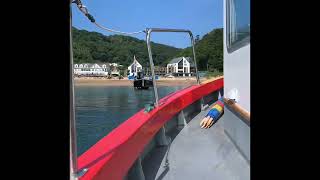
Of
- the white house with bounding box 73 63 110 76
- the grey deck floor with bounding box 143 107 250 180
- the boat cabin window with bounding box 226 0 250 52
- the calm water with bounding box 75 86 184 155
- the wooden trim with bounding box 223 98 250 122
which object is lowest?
the calm water with bounding box 75 86 184 155

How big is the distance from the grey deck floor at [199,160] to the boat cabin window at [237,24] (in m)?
0.88

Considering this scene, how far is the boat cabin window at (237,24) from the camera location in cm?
272

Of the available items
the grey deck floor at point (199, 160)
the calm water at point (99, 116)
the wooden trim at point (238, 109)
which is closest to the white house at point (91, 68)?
the calm water at point (99, 116)

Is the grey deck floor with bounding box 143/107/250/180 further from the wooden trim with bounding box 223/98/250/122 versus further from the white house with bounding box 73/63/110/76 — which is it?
the white house with bounding box 73/63/110/76

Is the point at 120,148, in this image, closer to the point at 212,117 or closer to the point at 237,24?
the point at 237,24

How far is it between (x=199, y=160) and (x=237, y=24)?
121 centimetres

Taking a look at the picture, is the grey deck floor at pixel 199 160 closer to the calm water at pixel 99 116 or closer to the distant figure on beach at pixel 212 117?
the distant figure on beach at pixel 212 117

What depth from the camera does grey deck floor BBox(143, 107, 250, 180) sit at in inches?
101

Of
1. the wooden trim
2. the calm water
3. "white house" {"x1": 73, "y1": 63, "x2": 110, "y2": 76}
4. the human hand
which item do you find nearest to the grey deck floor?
the human hand

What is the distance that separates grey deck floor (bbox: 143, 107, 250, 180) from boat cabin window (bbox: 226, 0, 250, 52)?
88 centimetres
